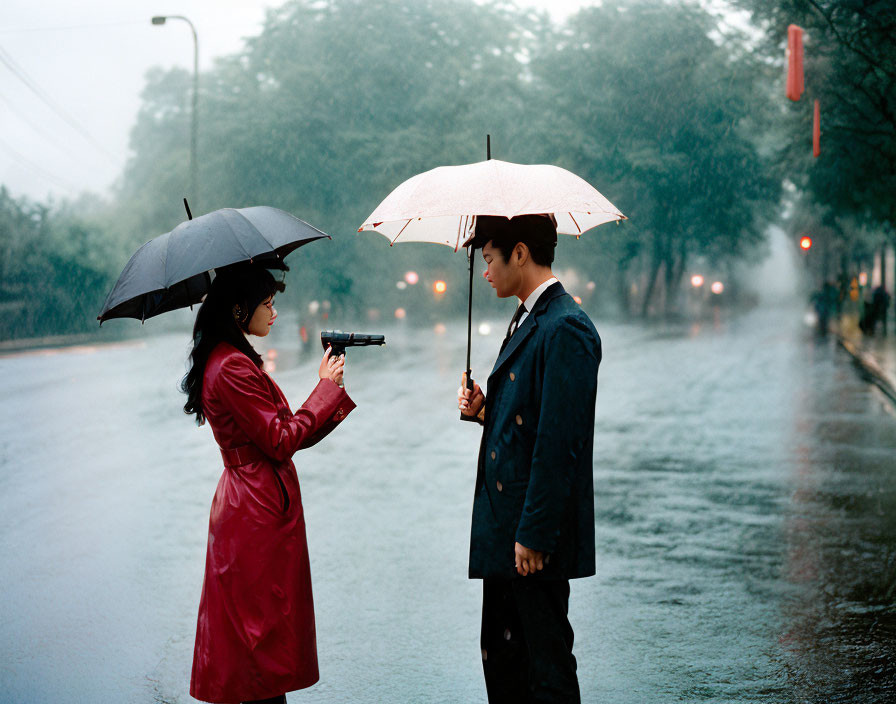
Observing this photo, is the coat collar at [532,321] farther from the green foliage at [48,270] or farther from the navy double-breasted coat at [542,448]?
the green foliage at [48,270]

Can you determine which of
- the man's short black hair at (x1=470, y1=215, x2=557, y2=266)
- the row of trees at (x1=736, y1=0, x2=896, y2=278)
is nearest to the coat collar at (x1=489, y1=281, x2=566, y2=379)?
the man's short black hair at (x1=470, y1=215, x2=557, y2=266)

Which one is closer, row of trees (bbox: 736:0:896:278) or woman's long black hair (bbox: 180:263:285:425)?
woman's long black hair (bbox: 180:263:285:425)

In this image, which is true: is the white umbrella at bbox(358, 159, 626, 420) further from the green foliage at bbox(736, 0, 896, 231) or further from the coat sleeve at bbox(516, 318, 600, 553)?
the green foliage at bbox(736, 0, 896, 231)

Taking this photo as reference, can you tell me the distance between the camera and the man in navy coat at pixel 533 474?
10.4 ft

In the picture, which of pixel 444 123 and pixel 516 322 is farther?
pixel 444 123

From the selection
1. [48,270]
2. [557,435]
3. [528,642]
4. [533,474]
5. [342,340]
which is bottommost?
[528,642]

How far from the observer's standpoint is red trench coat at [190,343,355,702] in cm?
337

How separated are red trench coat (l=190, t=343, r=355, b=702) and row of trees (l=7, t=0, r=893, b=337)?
38.7 meters

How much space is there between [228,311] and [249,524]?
76cm

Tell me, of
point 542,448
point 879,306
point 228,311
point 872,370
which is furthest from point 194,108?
point 542,448

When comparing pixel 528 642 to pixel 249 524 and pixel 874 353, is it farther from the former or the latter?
pixel 874 353

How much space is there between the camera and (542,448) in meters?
3.17

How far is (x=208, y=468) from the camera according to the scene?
9.91 m

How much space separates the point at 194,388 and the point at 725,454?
26.8ft
